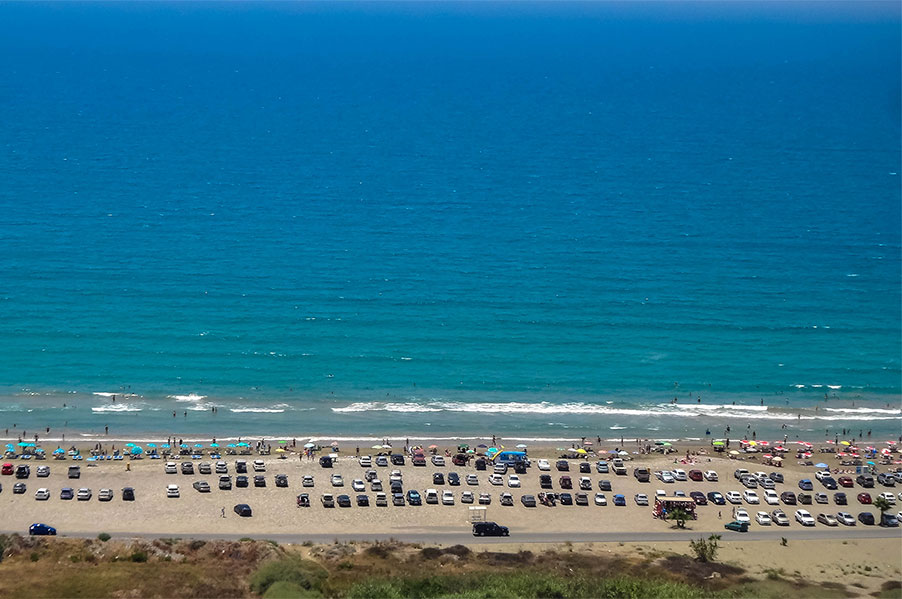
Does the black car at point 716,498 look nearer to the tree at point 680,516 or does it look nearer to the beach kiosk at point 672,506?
the beach kiosk at point 672,506

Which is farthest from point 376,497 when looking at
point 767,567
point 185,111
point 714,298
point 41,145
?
point 185,111

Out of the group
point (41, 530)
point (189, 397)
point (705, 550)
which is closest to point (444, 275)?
point (189, 397)

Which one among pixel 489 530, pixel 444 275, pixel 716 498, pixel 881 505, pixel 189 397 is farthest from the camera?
pixel 444 275

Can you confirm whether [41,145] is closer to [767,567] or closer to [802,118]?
[802,118]

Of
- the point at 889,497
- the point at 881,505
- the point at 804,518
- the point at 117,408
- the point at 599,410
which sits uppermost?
the point at 117,408

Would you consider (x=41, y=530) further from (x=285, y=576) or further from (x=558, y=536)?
(x=558, y=536)

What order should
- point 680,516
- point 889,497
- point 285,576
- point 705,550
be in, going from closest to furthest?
point 285,576, point 705,550, point 680,516, point 889,497

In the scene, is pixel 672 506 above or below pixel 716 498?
below

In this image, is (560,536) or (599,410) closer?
(560,536)
